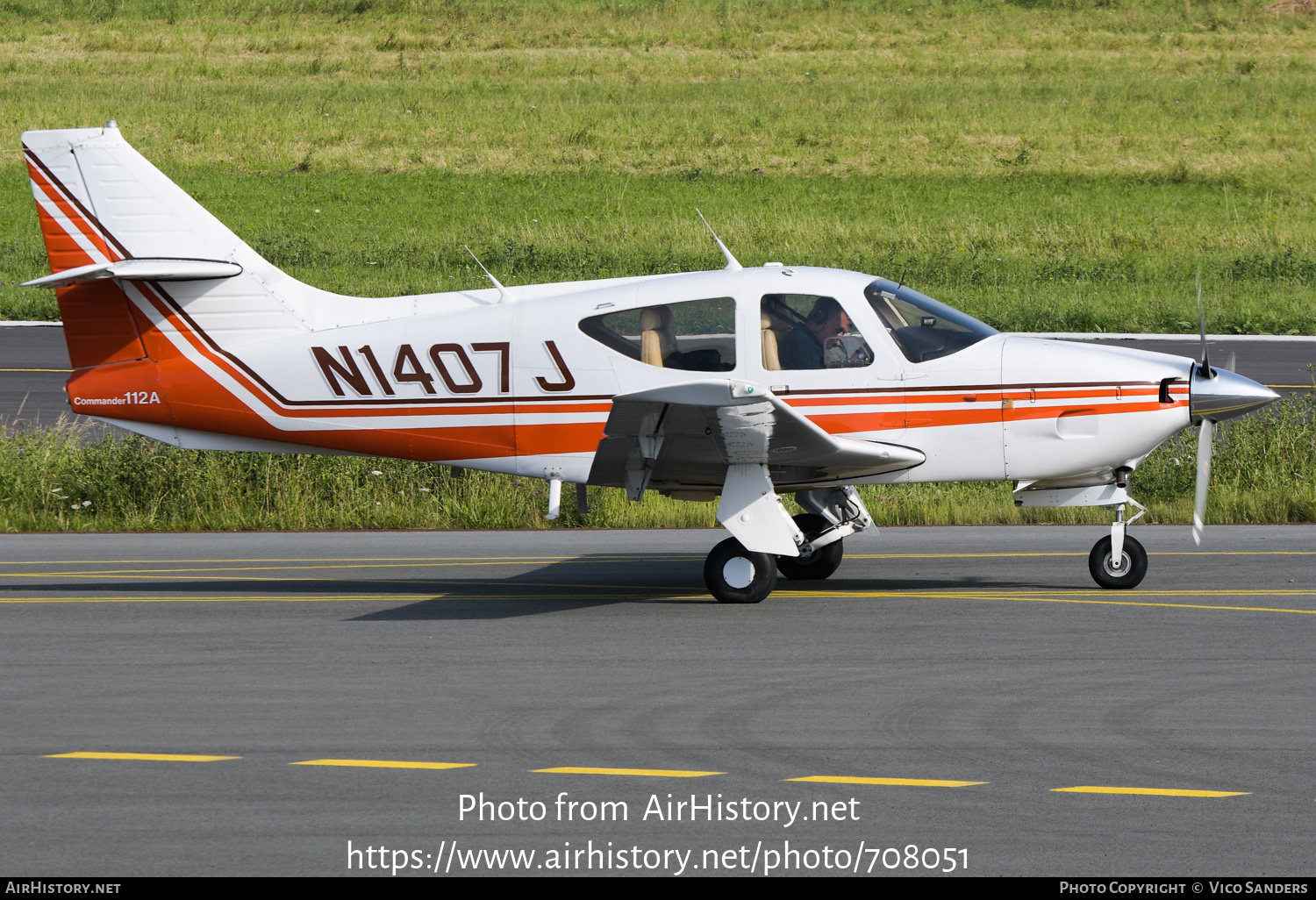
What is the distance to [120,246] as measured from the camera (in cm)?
1138

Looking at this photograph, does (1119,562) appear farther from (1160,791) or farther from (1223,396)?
(1160,791)

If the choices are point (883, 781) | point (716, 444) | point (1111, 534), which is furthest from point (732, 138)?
point (883, 781)

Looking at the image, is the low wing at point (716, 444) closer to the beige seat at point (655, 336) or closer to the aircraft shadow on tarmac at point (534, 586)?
the beige seat at point (655, 336)

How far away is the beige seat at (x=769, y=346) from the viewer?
1038cm

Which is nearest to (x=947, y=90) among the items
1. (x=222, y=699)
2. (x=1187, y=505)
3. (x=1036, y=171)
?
(x=1036, y=171)

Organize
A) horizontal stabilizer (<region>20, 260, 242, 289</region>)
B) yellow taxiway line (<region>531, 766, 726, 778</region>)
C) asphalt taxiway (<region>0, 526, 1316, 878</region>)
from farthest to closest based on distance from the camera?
horizontal stabilizer (<region>20, 260, 242, 289</region>)
yellow taxiway line (<region>531, 766, 726, 778</region>)
asphalt taxiway (<region>0, 526, 1316, 878</region>)

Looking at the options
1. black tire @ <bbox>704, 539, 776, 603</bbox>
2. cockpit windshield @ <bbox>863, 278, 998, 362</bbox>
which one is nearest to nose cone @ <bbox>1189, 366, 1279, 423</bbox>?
cockpit windshield @ <bbox>863, 278, 998, 362</bbox>

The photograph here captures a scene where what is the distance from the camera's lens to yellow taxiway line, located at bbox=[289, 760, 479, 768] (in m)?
6.63

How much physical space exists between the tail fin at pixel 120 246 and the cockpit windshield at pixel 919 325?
4302 millimetres

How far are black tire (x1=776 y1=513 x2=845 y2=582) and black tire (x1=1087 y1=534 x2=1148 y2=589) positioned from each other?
6.39ft

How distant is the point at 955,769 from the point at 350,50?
169ft

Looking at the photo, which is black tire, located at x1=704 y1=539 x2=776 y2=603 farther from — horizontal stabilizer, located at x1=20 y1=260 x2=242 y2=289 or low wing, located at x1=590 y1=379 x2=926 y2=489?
horizontal stabilizer, located at x1=20 y1=260 x2=242 y2=289

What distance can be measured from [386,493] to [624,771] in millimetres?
9252
